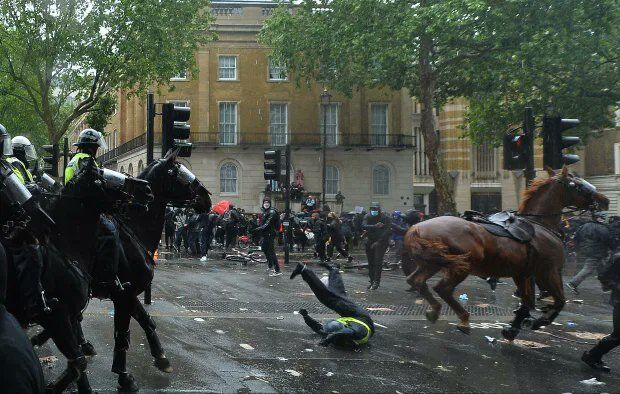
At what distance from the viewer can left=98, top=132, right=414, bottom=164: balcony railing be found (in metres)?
49.7

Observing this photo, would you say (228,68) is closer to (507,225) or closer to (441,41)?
(441,41)

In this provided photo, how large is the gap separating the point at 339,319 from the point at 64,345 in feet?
14.0

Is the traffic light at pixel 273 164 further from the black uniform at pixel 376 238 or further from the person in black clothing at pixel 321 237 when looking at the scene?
the black uniform at pixel 376 238

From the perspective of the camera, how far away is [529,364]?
27.5 feet

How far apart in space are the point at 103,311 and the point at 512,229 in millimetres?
6243

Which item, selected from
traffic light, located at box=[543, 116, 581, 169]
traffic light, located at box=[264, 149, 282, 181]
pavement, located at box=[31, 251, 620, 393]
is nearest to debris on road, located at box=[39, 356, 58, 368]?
pavement, located at box=[31, 251, 620, 393]

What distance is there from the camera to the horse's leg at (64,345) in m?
5.80

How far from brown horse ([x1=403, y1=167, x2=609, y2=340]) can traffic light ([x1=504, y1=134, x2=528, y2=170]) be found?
2449mm

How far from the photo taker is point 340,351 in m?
8.91

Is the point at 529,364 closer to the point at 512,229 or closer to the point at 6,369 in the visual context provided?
the point at 512,229

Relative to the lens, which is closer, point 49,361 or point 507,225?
point 49,361

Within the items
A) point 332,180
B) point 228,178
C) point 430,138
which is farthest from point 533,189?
Answer: point 332,180

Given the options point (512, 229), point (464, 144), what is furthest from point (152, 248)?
point (464, 144)

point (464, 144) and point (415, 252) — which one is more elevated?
point (464, 144)
